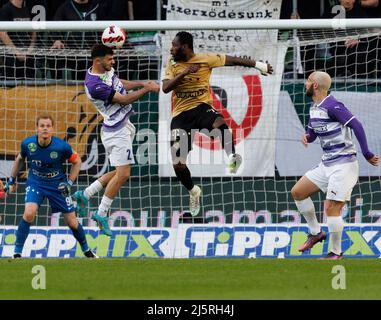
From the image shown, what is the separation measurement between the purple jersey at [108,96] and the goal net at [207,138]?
201cm

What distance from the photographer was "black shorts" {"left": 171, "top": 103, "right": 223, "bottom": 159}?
1784cm

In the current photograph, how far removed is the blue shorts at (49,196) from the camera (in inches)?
713

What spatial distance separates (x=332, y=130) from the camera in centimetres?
1620

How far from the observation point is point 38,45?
824 inches

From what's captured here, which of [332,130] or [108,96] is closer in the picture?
[332,130]

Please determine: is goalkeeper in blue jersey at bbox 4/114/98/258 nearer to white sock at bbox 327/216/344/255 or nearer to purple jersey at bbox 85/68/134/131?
purple jersey at bbox 85/68/134/131

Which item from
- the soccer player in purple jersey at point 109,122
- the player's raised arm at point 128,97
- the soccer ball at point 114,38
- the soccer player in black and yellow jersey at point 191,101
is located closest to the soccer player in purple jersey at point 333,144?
the soccer player in black and yellow jersey at point 191,101

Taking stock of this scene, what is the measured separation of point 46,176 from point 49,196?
0.97 feet

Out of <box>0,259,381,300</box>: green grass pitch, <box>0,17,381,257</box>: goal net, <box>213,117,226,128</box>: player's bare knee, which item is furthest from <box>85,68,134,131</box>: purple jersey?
<box>0,259,381,300</box>: green grass pitch

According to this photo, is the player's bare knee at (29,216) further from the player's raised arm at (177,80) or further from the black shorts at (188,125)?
the player's raised arm at (177,80)

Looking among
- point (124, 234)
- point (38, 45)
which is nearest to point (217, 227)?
point (124, 234)

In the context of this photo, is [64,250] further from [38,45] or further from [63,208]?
[38,45]

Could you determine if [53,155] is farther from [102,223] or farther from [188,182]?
[188,182]

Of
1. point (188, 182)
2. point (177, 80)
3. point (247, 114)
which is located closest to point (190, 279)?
point (177, 80)
